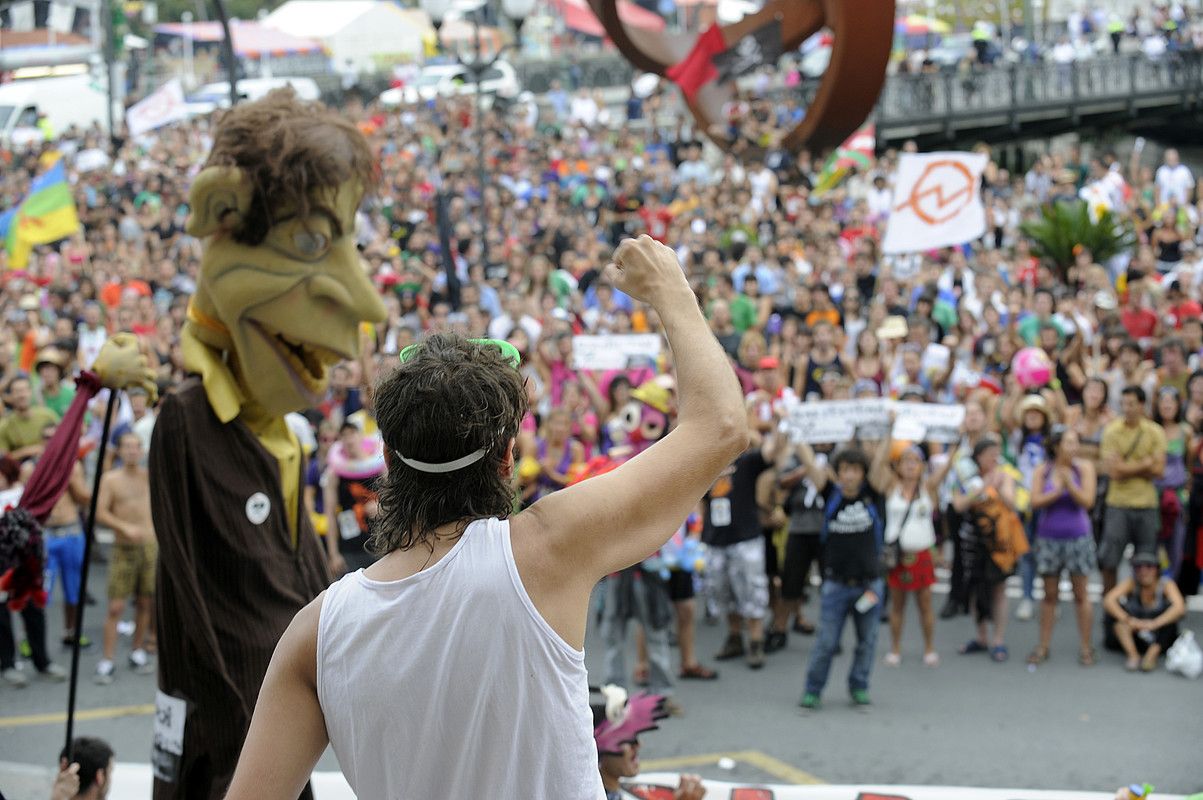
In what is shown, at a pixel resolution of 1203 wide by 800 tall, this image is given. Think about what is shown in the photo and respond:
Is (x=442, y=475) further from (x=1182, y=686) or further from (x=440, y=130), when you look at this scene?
(x=440, y=130)

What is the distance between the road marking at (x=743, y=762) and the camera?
23.2 feet

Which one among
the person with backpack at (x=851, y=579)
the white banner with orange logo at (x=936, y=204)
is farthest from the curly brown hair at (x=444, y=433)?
the white banner with orange logo at (x=936, y=204)

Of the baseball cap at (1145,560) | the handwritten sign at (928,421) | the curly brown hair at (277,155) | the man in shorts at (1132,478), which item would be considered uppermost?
the curly brown hair at (277,155)

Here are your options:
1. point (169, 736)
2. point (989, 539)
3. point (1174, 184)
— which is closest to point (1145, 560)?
point (989, 539)

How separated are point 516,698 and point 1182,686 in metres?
6.88

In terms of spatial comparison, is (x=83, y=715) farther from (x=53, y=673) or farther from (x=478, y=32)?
(x=478, y=32)

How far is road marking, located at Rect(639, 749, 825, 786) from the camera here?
707cm

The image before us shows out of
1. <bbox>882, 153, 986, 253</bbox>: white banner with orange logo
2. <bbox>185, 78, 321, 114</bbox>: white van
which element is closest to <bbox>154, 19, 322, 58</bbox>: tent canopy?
<bbox>185, 78, 321, 114</bbox>: white van

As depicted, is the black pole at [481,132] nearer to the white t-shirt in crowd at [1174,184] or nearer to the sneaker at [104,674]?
the sneaker at [104,674]

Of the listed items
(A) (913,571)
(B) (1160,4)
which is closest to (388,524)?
(A) (913,571)

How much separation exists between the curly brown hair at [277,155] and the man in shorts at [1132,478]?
222 inches

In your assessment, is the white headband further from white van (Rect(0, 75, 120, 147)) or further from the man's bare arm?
white van (Rect(0, 75, 120, 147))

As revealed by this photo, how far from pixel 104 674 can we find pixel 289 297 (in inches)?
186

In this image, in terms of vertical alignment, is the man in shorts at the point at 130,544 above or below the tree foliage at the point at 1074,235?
below
